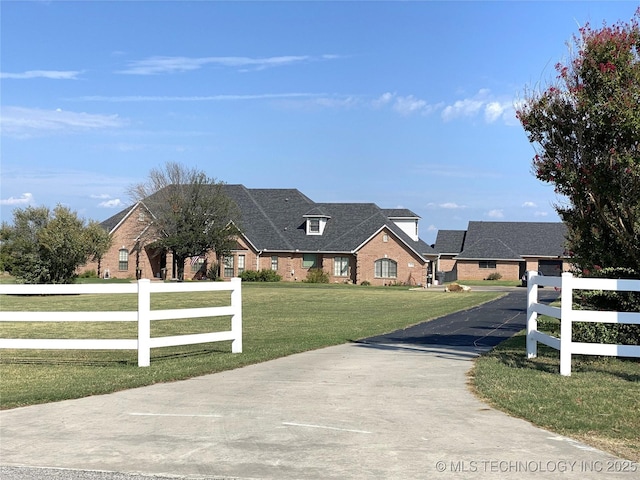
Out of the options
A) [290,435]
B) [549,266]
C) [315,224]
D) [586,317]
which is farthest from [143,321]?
[549,266]

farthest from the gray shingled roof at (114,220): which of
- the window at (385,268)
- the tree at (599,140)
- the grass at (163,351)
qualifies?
the tree at (599,140)

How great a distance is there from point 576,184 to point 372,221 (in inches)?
1980

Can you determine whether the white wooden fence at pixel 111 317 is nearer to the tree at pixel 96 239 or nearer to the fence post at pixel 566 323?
the fence post at pixel 566 323

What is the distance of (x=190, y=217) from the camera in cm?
5612

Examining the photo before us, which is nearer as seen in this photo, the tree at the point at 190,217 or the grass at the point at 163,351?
the grass at the point at 163,351

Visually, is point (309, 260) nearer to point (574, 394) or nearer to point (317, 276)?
point (317, 276)

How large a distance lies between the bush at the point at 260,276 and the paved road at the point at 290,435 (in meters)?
49.5

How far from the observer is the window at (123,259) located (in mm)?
63219

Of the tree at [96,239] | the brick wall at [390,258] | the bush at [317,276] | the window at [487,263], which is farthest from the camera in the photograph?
the window at [487,263]

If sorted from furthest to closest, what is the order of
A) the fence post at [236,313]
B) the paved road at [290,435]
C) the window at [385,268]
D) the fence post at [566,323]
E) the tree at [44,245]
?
the window at [385,268] → the tree at [44,245] → the fence post at [236,313] → the fence post at [566,323] → the paved road at [290,435]

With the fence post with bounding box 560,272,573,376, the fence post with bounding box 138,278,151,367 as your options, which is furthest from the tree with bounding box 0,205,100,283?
the fence post with bounding box 560,272,573,376

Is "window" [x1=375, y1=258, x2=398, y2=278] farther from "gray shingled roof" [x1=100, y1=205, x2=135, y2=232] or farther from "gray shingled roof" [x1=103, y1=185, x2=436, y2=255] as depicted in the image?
"gray shingled roof" [x1=100, y1=205, x2=135, y2=232]

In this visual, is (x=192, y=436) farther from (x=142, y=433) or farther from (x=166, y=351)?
(x=166, y=351)

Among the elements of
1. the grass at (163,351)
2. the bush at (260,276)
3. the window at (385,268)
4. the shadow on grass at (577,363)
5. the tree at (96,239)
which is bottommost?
the grass at (163,351)
